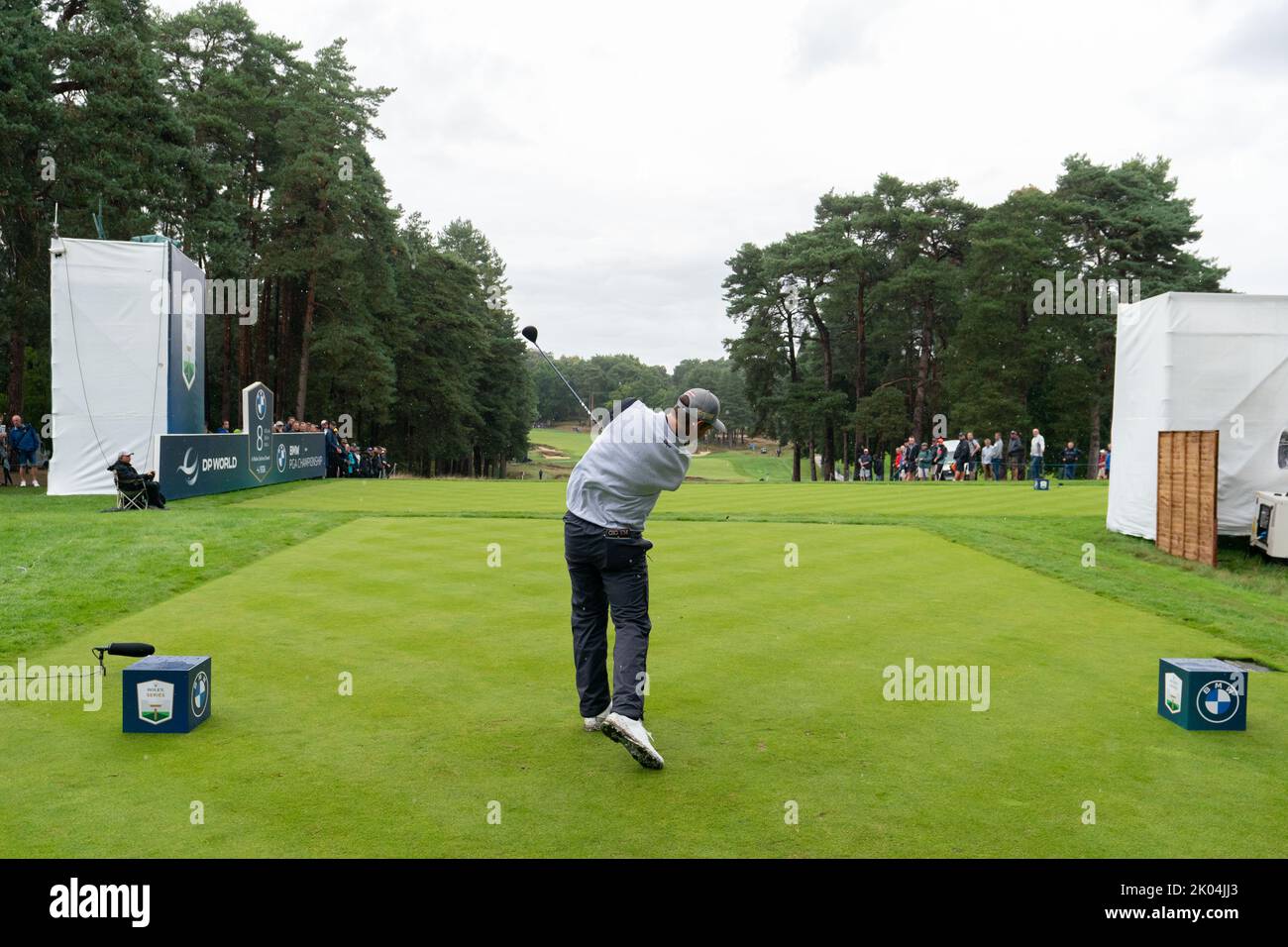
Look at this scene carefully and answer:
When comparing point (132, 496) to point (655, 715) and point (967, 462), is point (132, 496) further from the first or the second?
point (967, 462)

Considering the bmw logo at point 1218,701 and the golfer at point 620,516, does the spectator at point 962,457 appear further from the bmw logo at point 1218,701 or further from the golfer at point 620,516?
the golfer at point 620,516

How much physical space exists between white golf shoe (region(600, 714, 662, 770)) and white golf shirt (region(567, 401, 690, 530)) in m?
1.32

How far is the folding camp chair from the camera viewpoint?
67.1ft

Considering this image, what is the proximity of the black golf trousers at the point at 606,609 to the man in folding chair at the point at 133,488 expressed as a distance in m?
17.1

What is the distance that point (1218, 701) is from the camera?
6695mm

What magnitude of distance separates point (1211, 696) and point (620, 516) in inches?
172

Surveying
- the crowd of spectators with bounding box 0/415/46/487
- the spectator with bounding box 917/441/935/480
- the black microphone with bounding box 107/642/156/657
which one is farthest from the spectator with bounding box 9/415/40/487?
the spectator with bounding box 917/441/935/480

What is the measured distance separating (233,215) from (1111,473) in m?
44.3
